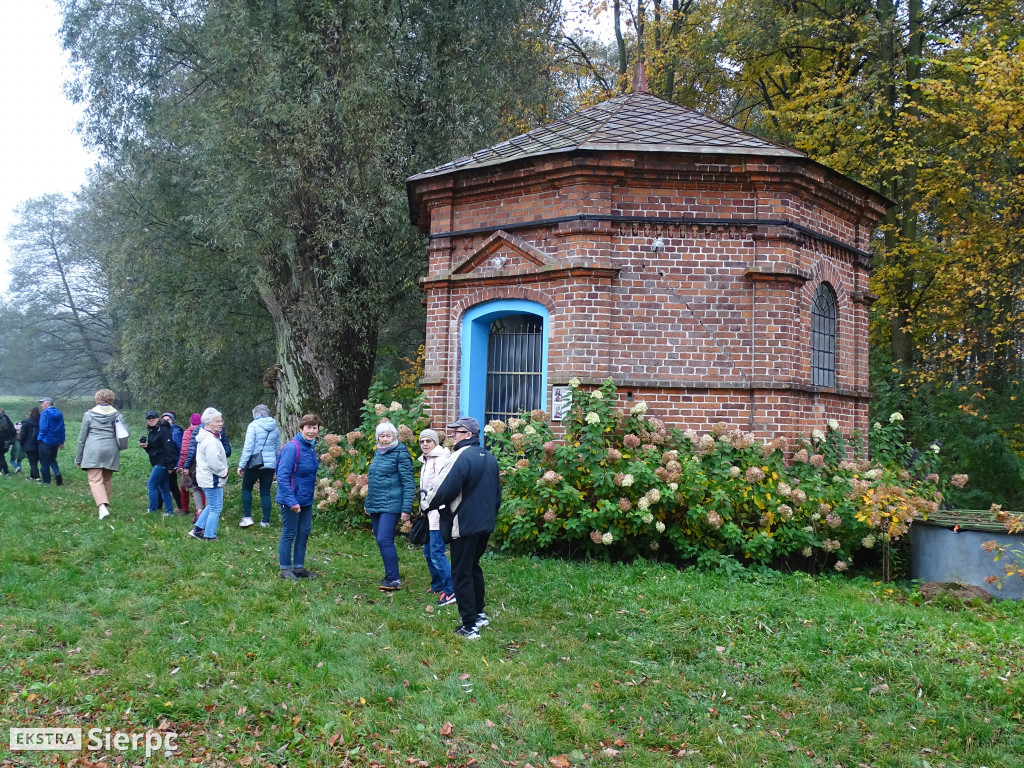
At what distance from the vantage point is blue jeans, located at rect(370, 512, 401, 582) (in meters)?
7.52

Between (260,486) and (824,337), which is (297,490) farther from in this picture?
(824,337)

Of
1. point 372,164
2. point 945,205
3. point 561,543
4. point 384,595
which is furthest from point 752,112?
point 384,595

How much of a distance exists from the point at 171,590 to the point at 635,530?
4656mm

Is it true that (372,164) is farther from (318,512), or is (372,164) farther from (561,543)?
(561,543)

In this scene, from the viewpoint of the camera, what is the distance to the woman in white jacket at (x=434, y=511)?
716 cm

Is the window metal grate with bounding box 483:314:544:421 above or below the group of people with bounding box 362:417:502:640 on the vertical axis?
above

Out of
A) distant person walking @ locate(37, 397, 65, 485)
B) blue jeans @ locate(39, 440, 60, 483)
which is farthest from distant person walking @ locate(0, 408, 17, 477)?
blue jeans @ locate(39, 440, 60, 483)

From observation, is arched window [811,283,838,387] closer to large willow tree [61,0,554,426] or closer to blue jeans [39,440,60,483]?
large willow tree [61,0,554,426]

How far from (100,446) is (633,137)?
7804 millimetres

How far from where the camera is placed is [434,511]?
700 cm

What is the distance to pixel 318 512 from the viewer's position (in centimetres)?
1190

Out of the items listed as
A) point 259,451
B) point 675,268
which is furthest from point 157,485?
point 675,268

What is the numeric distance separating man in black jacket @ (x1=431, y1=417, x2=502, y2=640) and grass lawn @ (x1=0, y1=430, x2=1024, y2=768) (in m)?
0.29

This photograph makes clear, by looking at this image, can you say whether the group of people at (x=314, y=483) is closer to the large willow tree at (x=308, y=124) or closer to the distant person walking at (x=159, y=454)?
the distant person walking at (x=159, y=454)
